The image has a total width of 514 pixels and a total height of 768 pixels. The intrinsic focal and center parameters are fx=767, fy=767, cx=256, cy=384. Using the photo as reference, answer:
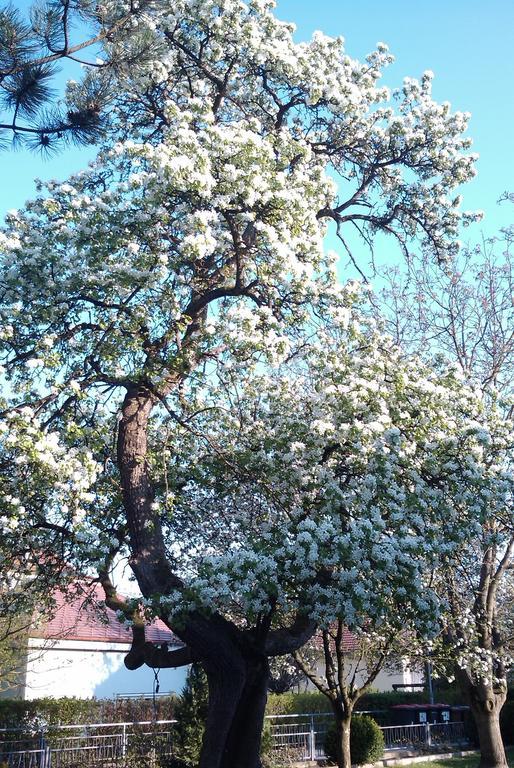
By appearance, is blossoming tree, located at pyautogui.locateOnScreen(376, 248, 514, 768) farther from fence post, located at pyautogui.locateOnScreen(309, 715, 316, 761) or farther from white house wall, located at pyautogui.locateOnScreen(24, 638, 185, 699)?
white house wall, located at pyautogui.locateOnScreen(24, 638, 185, 699)

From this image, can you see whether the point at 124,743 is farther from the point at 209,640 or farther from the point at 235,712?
the point at 209,640

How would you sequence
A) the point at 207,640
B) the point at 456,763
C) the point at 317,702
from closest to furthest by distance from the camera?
the point at 207,640
the point at 456,763
the point at 317,702

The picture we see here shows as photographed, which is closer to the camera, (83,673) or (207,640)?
(207,640)

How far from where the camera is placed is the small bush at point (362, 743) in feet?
59.6

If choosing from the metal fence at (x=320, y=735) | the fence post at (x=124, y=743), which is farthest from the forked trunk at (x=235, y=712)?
the metal fence at (x=320, y=735)

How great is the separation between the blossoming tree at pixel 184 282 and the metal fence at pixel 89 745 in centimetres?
539

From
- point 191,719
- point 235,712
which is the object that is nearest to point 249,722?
point 235,712

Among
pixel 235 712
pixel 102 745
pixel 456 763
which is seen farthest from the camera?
pixel 456 763

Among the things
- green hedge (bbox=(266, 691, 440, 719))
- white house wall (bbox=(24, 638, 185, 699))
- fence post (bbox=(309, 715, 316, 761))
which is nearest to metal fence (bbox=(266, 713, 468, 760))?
fence post (bbox=(309, 715, 316, 761))

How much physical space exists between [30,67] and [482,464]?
266 inches

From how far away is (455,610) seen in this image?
13.8 m

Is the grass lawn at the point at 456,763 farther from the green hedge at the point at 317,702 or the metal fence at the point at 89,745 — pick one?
the metal fence at the point at 89,745

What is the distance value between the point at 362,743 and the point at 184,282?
13.6 m

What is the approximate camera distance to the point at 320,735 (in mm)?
19812
